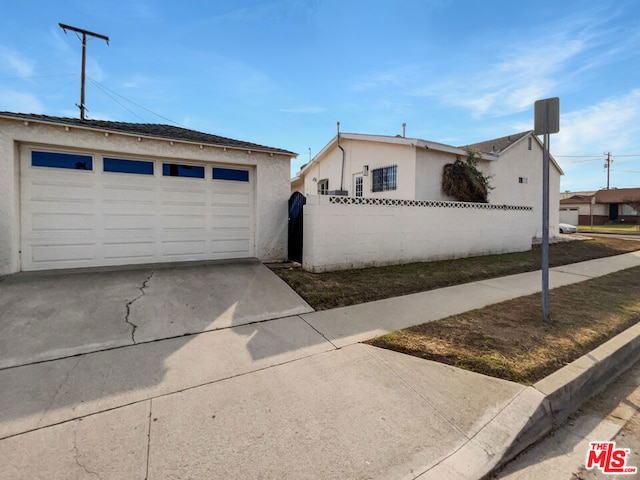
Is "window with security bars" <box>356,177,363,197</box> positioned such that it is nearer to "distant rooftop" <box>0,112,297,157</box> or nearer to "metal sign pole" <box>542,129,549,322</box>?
"distant rooftop" <box>0,112,297,157</box>

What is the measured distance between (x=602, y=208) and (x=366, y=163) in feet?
146

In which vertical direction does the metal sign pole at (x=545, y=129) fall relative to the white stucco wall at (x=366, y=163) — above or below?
below

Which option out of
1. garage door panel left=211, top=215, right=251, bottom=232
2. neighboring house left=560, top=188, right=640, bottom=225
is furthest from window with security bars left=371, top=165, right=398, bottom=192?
neighboring house left=560, top=188, right=640, bottom=225

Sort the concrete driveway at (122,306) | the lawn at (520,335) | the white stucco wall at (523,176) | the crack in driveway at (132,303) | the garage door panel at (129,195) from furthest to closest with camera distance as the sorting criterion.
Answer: the white stucco wall at (523,176), the garage door panel at (129,195), the crack in driveway at (132,303), the concrete driveway at (122,306), the lawn at (520,335)

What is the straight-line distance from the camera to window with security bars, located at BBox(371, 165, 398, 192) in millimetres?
12280

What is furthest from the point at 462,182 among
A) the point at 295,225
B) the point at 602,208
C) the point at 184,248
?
the point at 602,208

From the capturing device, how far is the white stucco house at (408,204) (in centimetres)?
757

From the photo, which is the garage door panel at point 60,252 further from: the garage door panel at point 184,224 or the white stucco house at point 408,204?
the white stucco house at point 408,204

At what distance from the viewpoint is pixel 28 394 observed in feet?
9.13

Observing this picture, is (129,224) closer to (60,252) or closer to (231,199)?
(60,252)

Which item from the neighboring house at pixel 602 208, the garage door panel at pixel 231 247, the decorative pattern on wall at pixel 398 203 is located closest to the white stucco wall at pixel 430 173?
the decorative pattern on wall at pixel 398 203

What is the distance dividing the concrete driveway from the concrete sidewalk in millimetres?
389

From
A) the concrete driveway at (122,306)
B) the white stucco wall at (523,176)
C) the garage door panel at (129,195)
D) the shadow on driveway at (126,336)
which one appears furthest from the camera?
the white stucco wall at (523,176)

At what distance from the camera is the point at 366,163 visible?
529 inches
